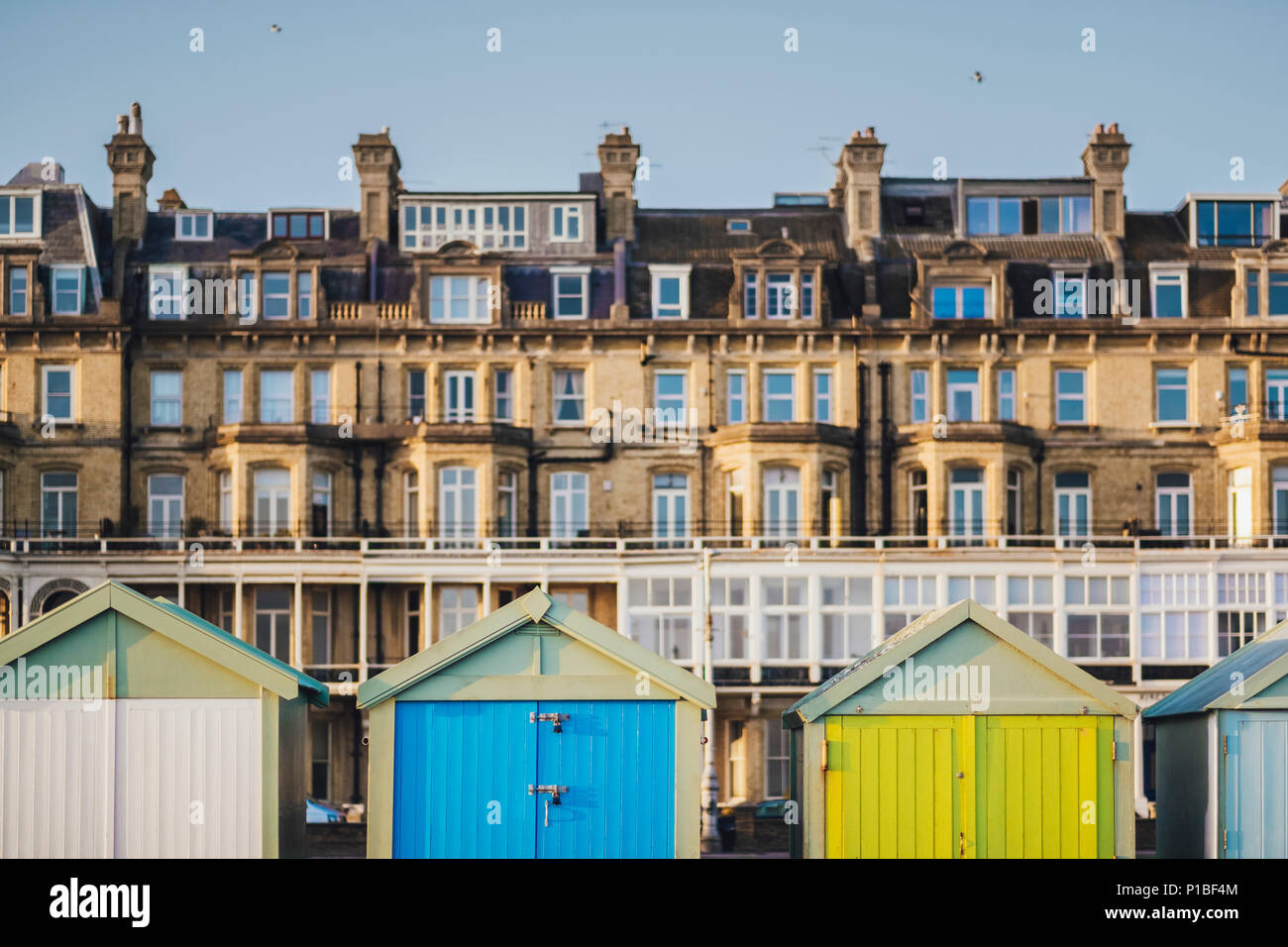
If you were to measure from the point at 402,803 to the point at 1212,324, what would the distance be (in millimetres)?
38774

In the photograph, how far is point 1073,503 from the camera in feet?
177

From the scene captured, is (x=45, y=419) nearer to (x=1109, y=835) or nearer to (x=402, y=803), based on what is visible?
(x=402, y=803)

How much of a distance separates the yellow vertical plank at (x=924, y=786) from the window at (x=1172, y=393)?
3491cm

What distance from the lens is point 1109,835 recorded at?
2189 cm

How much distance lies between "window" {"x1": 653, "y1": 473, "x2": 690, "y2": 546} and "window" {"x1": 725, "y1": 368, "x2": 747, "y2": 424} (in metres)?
2.42

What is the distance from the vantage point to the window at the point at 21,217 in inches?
2192

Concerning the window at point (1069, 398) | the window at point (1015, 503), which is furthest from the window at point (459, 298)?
the window at point (1069, 398)

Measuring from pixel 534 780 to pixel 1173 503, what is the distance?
1439 inches

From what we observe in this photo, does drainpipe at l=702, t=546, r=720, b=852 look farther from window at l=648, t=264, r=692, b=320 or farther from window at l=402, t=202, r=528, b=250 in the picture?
window at l=402, t=202, r=528, b=250

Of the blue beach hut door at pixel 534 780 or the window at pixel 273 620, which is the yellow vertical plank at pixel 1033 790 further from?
the window at pixel 273 620

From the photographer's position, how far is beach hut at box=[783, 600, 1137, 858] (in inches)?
859

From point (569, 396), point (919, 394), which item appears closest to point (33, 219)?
point (569, 396)
